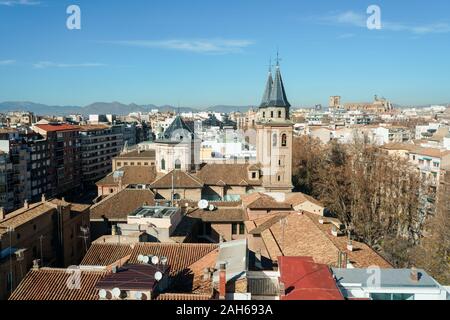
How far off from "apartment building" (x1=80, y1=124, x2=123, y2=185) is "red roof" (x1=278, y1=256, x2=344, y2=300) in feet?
201

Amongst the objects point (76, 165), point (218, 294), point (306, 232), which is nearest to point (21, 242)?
point (218, 294)

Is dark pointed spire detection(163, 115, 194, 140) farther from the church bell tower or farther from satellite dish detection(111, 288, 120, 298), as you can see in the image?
satellite dish detection(111, 288, 120, 298)

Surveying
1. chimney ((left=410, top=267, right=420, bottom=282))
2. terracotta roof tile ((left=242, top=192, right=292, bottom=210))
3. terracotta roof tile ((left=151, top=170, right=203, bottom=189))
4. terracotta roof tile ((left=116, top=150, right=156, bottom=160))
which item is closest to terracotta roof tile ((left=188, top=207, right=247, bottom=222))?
terracotta roof tile ((left=242, top=192, right=292, bottom=210))

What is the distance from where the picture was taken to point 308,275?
535 inches

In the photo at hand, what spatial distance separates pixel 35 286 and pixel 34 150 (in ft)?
149

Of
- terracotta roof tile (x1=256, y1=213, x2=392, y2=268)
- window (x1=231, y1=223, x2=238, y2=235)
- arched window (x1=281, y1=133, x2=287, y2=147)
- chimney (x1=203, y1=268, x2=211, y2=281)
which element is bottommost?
window (x1=231, y1=223, x2=238, y2=235)

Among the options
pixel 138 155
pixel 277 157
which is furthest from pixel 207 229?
pixel 138 155

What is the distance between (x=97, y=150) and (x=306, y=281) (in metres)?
67.2

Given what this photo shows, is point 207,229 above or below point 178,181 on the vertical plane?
below

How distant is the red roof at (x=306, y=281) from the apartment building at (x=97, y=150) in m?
61.4

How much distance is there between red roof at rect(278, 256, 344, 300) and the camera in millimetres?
12180

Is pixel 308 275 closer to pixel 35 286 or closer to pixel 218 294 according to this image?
pixel 218 294

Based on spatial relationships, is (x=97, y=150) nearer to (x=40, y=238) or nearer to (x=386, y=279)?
(x=40, y=238)

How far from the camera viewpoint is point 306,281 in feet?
43.1
